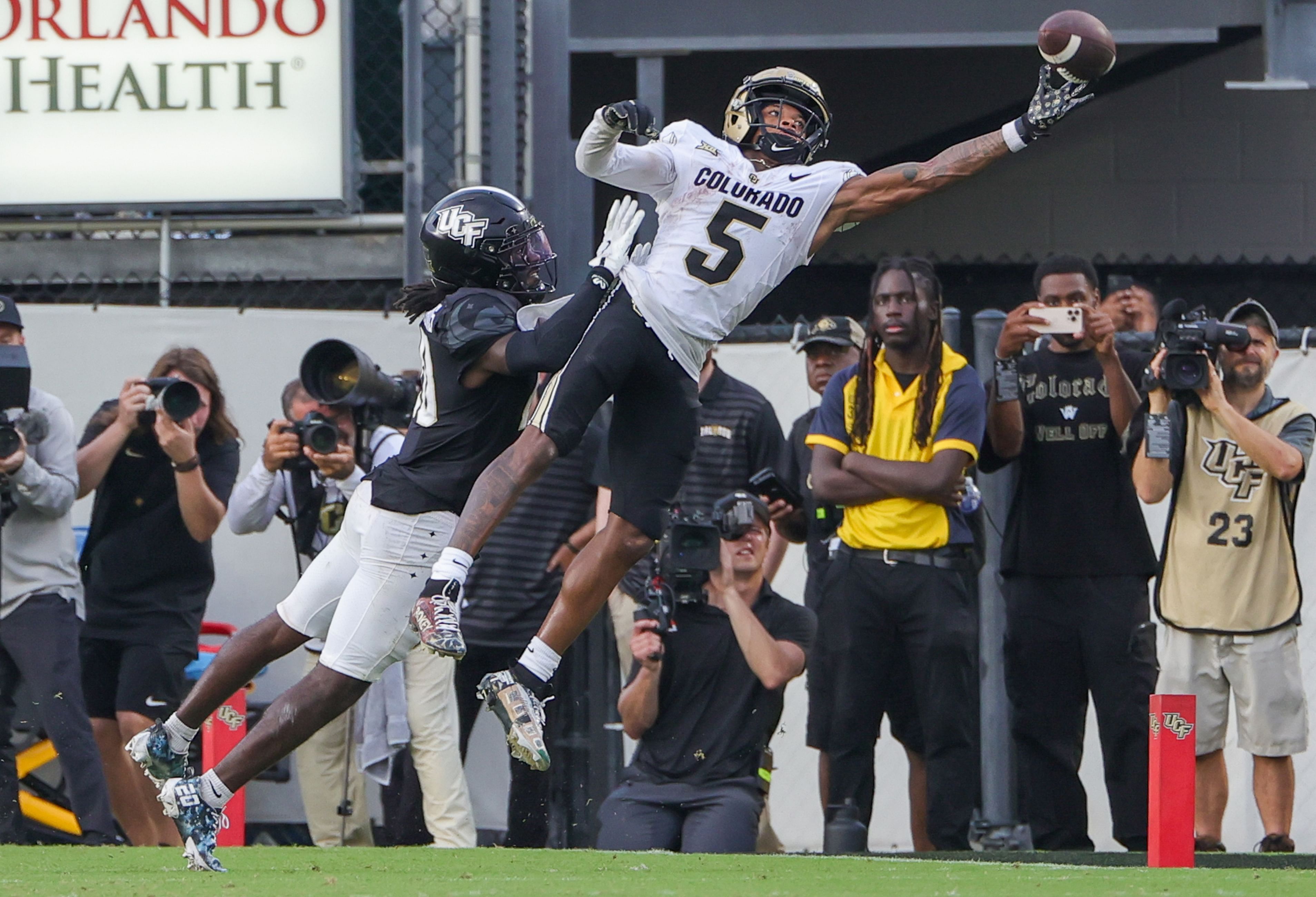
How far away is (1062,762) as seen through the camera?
7090 millimetres

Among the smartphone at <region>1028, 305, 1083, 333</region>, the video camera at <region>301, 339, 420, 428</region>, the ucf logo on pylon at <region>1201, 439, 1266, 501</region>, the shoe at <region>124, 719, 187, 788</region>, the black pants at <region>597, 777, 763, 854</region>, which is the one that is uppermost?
the smartphone at <region>1028, 305, 1083, 333</region>

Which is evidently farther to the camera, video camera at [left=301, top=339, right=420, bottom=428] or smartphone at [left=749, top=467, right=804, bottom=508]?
smartphone at [left=749, top=467, right=804, bottom=508]

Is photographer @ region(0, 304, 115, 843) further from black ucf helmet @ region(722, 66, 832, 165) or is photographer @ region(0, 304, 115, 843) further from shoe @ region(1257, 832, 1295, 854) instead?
shoe @ region(1257, 832, 1295, 854)

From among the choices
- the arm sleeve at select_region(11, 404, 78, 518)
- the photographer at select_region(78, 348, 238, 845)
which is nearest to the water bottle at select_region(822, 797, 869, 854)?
the photographer at select_region(78, 348, 238, 845)

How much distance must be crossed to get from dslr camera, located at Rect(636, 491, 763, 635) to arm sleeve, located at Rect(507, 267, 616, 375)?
3.95 feet

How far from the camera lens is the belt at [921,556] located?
23.3 feet

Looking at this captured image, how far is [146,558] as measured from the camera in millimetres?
7695

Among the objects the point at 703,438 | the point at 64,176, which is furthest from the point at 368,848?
the point at 64,176

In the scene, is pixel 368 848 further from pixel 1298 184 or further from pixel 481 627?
pixel 1298 184

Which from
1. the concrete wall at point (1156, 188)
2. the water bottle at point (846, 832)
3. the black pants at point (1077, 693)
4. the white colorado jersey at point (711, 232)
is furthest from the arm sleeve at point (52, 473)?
the concrete wall at point (1156, 188)

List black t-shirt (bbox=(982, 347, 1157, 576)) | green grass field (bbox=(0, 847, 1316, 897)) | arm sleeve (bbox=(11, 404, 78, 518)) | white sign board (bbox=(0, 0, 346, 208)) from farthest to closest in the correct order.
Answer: white sign board (bbox=(0, 0, 346, 208))
arm sleeve (bbox=(11, 404, 78, 518))
black t-shirt (bbox=(982, 347, 1157, 576))
green grass field (bbox=(0, 847, 1316, 897))

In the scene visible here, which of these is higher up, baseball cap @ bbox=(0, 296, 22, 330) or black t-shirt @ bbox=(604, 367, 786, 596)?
baseball cap @ bbox=(0, 296, 22, 330)

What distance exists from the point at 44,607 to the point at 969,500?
358cm

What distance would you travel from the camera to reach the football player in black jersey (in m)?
5.58
